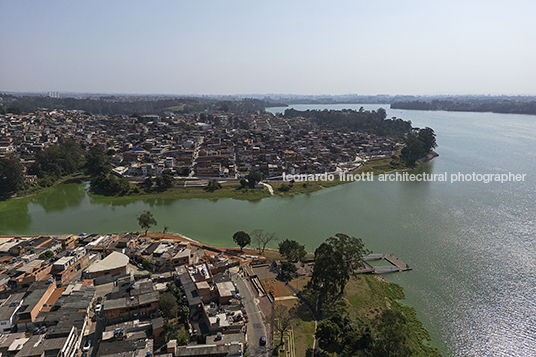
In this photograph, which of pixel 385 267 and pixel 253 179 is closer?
pixel 385 267

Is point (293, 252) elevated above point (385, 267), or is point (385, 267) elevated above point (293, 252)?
point (293, 252)

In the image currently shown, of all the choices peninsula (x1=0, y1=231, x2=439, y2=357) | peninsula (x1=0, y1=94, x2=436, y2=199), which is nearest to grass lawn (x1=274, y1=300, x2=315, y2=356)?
peninsula (x1=0, y1=231, x2=439, y2=357)

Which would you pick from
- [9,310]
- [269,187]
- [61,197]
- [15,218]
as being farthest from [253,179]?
[9,310]

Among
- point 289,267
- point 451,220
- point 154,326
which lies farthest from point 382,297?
point 451,220

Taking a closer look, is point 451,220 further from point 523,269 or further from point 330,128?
point 330,128

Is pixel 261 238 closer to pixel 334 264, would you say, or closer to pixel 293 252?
pixel 293 252

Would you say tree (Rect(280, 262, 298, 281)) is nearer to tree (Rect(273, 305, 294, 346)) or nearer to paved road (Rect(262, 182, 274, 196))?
tree (Rect(273, 305, 294, 346))

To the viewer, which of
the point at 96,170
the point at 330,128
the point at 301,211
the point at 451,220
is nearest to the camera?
the point at 451,220
